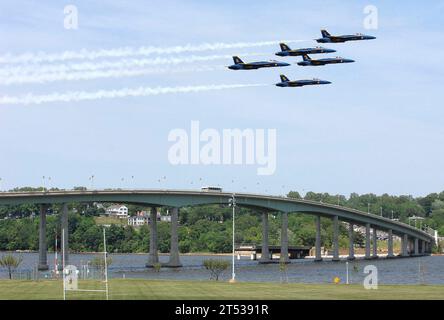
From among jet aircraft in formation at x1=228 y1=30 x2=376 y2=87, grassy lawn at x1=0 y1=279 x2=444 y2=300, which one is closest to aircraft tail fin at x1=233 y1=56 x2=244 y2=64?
jet aircraft in formation at x1=228 y1=30 x2=376 y2=87

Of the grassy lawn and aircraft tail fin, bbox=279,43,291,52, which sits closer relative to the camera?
the grassy lawn

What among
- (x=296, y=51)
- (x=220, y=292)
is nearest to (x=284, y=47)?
(x=296, y=51)

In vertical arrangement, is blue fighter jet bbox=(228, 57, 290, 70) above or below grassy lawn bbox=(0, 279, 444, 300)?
above

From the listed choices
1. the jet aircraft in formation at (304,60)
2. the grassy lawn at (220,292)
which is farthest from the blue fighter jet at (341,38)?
the grassy lawn at (220,292)

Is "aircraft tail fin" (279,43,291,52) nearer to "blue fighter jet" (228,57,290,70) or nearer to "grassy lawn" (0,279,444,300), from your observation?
"blue fighter jet" (228,57,290,70)

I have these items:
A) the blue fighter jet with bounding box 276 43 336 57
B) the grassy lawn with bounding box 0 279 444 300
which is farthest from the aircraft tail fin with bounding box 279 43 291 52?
the grassy lawn with bounding box 0 279 444 300

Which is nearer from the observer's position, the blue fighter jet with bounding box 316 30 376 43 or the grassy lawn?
the grassy lawn

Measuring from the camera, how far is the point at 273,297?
298 feet

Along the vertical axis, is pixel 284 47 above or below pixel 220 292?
above

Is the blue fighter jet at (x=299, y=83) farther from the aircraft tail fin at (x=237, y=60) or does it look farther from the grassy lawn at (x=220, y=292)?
the grassy lawn at (x=220, y=292)

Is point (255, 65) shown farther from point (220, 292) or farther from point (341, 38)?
point (220, 292)

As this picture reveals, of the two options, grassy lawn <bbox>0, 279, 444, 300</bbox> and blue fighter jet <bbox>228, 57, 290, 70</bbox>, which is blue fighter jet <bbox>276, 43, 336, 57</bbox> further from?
grassy lawn <bbox>0, 279, 444, 300</bbox>
